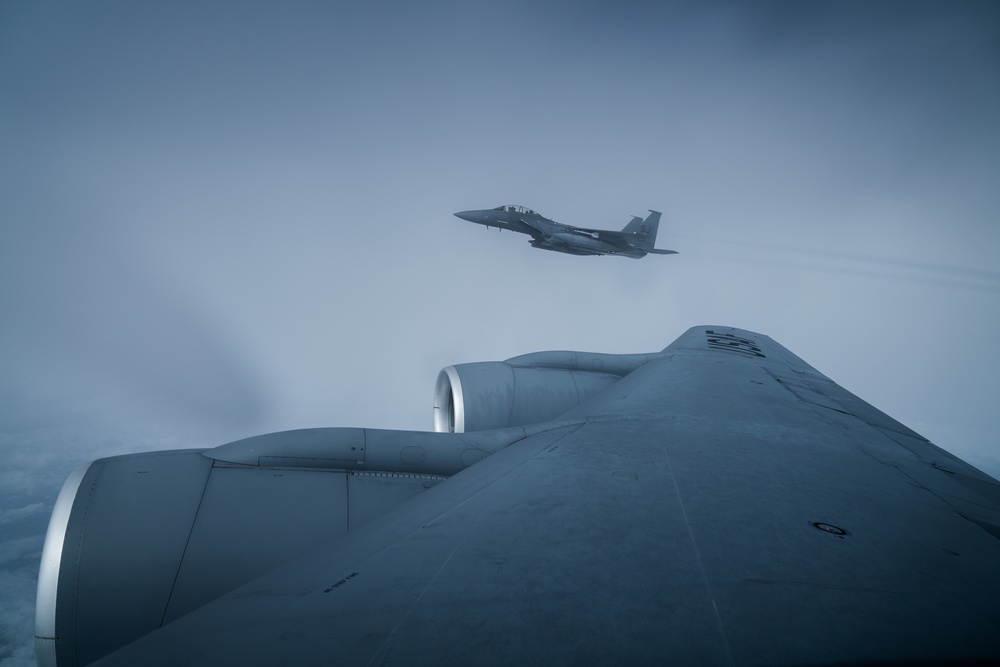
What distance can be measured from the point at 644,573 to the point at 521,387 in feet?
20.3

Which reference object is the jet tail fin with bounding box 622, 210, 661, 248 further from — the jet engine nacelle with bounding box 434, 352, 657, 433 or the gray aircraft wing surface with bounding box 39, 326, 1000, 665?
the gray aircraft wing surface with bounding box 39, 326, 1000, 665

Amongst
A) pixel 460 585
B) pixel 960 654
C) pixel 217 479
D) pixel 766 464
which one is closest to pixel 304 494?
pixel 217 479

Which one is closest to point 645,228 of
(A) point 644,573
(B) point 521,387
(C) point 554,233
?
(C) point 554,233

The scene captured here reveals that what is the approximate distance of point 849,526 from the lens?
2178 mm

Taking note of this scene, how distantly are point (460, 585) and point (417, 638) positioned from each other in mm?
291

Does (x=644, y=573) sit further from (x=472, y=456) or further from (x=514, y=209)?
(x=514, y=209)

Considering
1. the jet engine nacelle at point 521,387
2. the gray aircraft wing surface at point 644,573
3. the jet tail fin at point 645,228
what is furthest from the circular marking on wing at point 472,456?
the jet tail fin at point 645,228

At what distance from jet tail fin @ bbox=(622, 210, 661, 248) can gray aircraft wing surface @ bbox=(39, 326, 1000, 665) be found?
2694 centimetres

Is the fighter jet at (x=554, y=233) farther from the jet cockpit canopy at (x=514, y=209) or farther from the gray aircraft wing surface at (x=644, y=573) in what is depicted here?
the gray aircraft wing surface at (x=644, y=573)

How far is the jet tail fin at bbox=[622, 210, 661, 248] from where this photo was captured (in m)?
29.2

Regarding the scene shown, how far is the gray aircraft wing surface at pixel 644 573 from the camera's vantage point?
4.33ft

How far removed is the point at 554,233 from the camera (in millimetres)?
25156

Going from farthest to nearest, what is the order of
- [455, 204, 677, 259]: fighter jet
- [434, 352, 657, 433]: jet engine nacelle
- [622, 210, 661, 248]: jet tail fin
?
[622, 210, 661, 248]: jet tail fin → [455, 204, 677, 259]: fighter jet → [434, 352, 657, 433]: jet engine nacelle

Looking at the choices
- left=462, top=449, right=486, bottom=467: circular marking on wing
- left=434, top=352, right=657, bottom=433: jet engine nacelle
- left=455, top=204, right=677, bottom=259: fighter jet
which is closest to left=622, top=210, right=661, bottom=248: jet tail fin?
left=455, top=204, right=677, bottom=259: fighter jet
